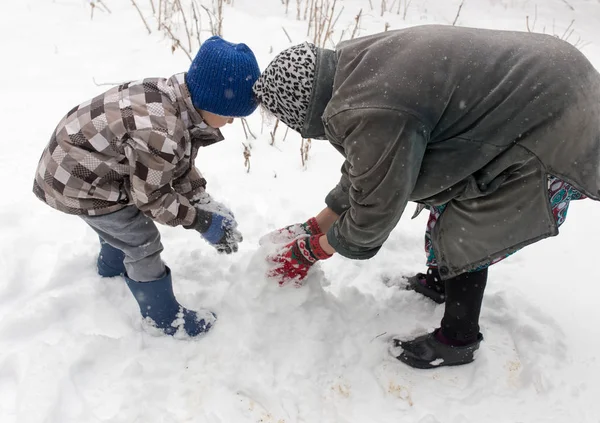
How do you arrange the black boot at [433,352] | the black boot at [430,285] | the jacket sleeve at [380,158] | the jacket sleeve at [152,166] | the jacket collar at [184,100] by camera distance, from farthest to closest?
the black boot at [430,285], the black boot at [433,352], the jacket collar at [184,100], the jacket sleeve at [152,166], the jacket sleeve at [380,158]

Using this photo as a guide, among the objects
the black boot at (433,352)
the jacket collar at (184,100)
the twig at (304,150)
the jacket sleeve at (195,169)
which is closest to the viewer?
the jacket collar at (184,100)

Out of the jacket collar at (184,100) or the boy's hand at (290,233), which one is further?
the boy's hand at (290,233)

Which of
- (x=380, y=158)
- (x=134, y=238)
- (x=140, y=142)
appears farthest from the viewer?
(x=134, y=238)

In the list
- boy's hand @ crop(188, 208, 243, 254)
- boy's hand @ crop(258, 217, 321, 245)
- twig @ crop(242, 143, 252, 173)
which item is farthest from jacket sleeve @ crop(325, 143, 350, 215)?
twig @ crop(242, 143, 252, 173)

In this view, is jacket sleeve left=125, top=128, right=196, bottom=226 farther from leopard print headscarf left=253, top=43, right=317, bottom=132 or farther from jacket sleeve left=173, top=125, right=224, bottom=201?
leopard print headscarf left=253, top=43, right=317, bottom=132

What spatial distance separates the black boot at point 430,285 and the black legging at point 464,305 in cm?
32

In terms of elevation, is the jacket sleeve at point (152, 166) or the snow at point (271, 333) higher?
the jacket sleeve at point (152, 166)

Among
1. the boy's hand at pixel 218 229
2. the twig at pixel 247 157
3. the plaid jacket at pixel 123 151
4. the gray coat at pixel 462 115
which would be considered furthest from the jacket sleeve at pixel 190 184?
the twig at pixel 247 157

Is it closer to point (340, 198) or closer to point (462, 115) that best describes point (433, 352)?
point (340, 198)

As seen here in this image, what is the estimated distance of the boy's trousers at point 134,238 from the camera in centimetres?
149

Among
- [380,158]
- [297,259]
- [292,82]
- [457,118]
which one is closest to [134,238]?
[297,259]

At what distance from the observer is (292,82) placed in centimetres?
121

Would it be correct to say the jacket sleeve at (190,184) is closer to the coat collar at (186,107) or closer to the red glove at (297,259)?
the coat collar at (186,107)

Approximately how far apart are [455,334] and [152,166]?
1.15m
